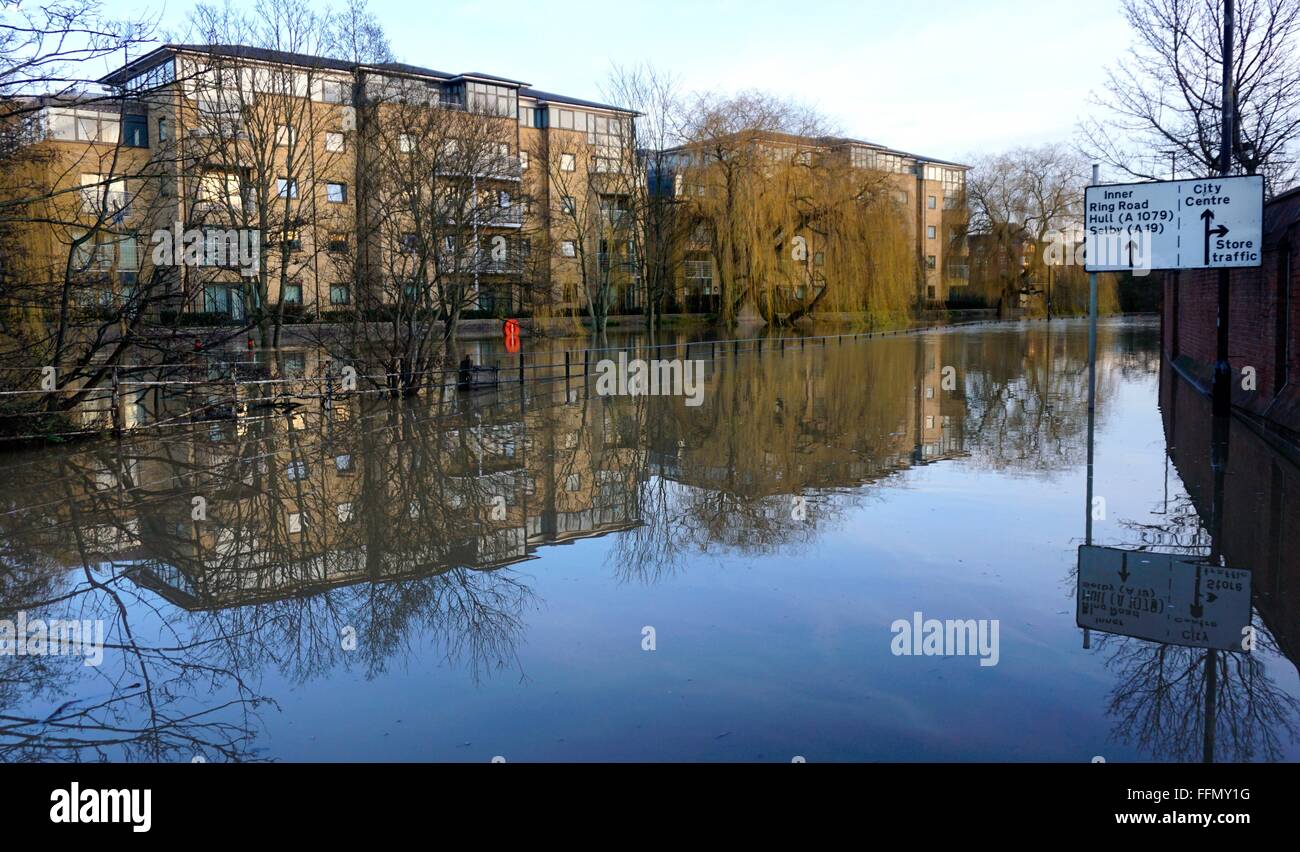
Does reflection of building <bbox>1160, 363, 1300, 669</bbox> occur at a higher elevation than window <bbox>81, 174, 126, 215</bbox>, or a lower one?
lower

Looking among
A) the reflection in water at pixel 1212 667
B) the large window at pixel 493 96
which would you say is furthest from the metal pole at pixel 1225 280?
the large window at pixel 493 96

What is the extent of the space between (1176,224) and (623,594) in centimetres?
1169

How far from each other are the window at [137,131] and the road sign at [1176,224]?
1696 inches

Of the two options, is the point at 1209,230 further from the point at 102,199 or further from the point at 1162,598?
the point at 102,199

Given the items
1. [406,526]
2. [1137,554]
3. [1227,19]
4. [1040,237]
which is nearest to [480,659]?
[406,526]

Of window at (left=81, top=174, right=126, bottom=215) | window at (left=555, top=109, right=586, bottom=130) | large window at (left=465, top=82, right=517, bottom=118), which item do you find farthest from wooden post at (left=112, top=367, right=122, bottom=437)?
window at (left=555, top=109, right=586, bottom=130)

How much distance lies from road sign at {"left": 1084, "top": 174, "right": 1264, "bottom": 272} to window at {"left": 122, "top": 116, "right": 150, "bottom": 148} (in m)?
43.1

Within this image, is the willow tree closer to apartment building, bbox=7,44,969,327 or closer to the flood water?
apartment building, bbox=7,44,969,327

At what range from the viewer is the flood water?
208 inches

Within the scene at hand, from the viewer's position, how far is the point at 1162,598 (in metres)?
7.36

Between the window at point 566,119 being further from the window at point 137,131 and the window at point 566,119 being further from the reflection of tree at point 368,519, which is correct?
the reflection of tree at point 368,519

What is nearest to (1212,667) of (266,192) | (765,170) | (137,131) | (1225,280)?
(1225,280)

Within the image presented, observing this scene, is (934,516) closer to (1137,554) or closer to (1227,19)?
(1137,554)

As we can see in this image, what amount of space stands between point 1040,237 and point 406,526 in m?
72.0
